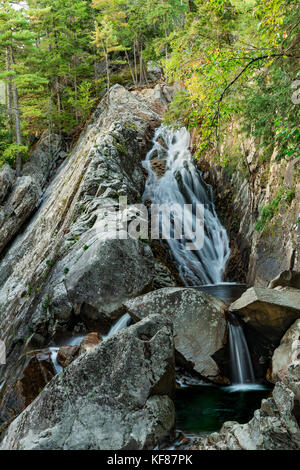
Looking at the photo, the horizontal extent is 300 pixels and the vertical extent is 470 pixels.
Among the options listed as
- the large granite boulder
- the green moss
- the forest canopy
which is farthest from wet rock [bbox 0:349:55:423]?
the green moss

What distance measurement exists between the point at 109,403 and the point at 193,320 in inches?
109

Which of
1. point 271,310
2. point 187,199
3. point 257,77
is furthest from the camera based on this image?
point 187,199

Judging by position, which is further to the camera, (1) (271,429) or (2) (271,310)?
(2) (271,310)

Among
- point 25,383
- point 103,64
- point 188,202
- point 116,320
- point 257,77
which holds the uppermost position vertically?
point 103,64

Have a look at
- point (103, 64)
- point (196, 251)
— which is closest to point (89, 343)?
point (196, 251)

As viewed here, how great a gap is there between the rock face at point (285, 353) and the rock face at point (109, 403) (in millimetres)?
2133

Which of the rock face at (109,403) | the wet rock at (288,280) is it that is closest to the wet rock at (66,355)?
the rock face at (109,403)

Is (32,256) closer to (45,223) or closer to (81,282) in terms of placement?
(45,223)

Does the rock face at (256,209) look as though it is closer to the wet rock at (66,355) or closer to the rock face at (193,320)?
the rock face at (193,320)

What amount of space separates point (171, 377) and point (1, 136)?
2128 cm

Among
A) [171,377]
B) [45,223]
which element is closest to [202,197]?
[45,223]

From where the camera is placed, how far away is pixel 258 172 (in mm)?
11070

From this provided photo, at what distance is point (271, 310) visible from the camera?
19.2 feet

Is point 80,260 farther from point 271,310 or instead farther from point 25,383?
point 271,310
